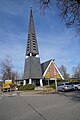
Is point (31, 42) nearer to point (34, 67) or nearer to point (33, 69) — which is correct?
point (34, 67)

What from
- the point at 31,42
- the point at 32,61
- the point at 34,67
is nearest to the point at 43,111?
the point at 34,67

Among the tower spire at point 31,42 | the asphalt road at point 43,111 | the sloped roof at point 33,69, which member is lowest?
the asphalt road at point 43,111

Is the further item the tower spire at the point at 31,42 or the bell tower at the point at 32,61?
the tower spire at the point at 31,42

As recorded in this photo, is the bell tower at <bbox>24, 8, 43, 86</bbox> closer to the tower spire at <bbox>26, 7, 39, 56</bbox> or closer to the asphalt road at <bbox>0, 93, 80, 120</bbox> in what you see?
the tower spire at <bbox>26, 7, 39, 56</bbox>

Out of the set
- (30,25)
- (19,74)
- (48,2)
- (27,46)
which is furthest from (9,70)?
(48,2)

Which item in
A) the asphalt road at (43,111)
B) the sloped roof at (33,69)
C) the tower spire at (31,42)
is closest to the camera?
the asphalt road at (43,111)

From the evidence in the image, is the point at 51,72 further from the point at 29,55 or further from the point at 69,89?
the point at 69,89

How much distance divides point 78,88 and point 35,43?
29054mm

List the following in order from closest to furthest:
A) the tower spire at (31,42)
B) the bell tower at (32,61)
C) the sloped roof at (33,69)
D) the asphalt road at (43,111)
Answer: the asphalt road at (43,111), the sloped roof at (33,69), the bell tower at (32,61), the tower spire at (31,42)

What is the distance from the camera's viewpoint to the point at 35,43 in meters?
62.0

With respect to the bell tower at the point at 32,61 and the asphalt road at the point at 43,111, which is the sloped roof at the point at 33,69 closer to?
the bell tower at the point at 32,61

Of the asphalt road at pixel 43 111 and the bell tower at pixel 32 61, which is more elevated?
the bell tower at pixel 32 61

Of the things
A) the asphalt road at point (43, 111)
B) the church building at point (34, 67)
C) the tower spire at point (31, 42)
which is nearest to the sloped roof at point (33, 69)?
the church building at point (34, 67)

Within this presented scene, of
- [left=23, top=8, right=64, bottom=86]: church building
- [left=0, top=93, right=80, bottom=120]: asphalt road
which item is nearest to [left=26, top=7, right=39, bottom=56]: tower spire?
[left=23, top=8, right=64, bottom=86]: church building
